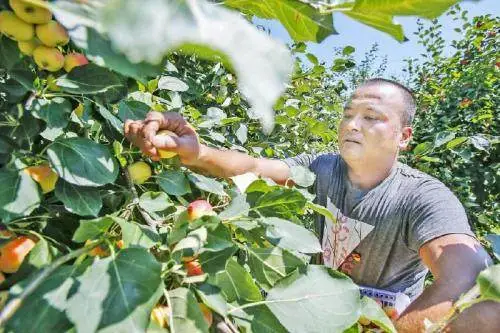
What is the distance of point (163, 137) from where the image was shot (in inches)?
35.3

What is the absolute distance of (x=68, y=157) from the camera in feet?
2.10

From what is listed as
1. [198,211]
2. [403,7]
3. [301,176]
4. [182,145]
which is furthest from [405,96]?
[403,7]

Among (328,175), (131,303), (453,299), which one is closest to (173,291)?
(131,303)

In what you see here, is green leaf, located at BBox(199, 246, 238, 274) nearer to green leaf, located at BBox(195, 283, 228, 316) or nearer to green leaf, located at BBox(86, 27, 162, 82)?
green leaf, located at BBox(195, 283, 228, 316)

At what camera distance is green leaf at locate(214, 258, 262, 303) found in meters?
0.64

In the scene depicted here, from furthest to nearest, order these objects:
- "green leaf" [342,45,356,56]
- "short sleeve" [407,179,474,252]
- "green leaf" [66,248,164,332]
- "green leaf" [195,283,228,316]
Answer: "green leaf" [342,45,356,56] < "short sleeve" [407,179,474,252] < "green leaf" [195,283,228,316] < "green leaf" [66,248,164,332]

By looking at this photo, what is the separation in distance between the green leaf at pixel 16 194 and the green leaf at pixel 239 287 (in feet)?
0.91

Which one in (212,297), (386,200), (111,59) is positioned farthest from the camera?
(386,200)

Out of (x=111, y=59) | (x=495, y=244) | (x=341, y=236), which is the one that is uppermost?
(x=111, y=59)

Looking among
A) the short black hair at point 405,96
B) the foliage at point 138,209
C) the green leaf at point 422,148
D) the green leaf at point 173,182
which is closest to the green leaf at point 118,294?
the foliage at point 138,209

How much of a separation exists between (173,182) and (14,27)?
383mm

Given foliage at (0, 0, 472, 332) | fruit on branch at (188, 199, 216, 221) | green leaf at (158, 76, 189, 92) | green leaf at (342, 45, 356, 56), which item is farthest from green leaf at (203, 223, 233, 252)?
green leaf at (342, 45, 356, 56)

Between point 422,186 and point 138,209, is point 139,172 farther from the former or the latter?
point 422,186

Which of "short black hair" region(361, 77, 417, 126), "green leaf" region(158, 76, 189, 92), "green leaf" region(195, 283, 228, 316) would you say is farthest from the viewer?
"short black hair" region(361, 77, 417, 126)
